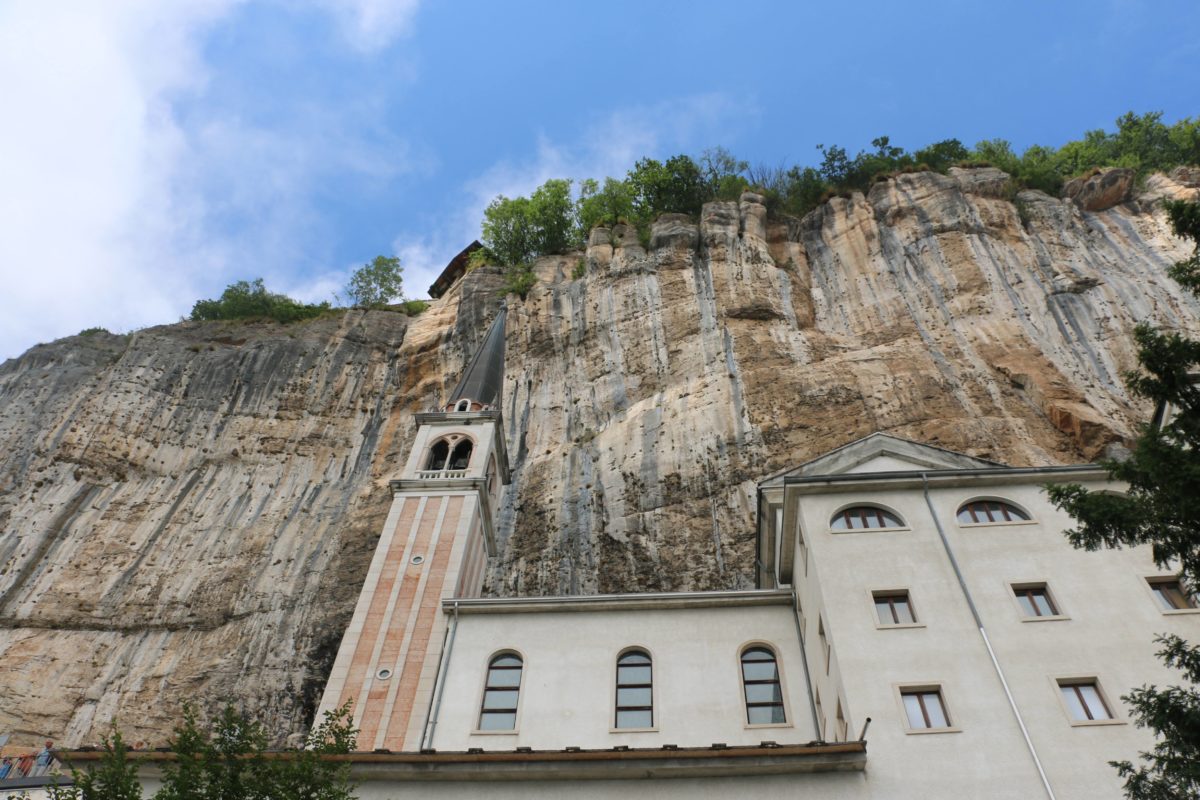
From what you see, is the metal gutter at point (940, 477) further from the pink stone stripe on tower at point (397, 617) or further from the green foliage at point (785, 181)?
the green foliage at point (785, 181)

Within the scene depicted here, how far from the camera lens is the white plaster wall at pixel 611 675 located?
64.7 feet

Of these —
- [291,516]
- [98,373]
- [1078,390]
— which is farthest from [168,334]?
[1078,390]

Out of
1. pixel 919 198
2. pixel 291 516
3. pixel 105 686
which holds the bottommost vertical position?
pixel 105 686

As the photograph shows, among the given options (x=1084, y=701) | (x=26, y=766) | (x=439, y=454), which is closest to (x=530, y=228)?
(x=439, y=454)

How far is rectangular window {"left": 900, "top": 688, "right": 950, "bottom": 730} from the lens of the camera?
1647 centimetres

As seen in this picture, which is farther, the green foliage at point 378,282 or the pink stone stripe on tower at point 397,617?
the green foliage at point 378,282

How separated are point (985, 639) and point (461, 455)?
58.1 ft

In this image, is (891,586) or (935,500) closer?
(891,586)

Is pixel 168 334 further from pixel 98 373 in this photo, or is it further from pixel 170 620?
pixel 170 620

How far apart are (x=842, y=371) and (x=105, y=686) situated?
1078 inches

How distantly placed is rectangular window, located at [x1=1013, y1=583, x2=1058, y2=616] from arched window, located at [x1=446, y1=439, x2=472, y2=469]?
672 inches

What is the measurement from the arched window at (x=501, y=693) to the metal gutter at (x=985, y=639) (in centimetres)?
1007

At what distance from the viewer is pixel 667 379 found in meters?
36.7

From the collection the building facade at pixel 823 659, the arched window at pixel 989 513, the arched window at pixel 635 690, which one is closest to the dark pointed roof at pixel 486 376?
the building facade at pixel 823 659
